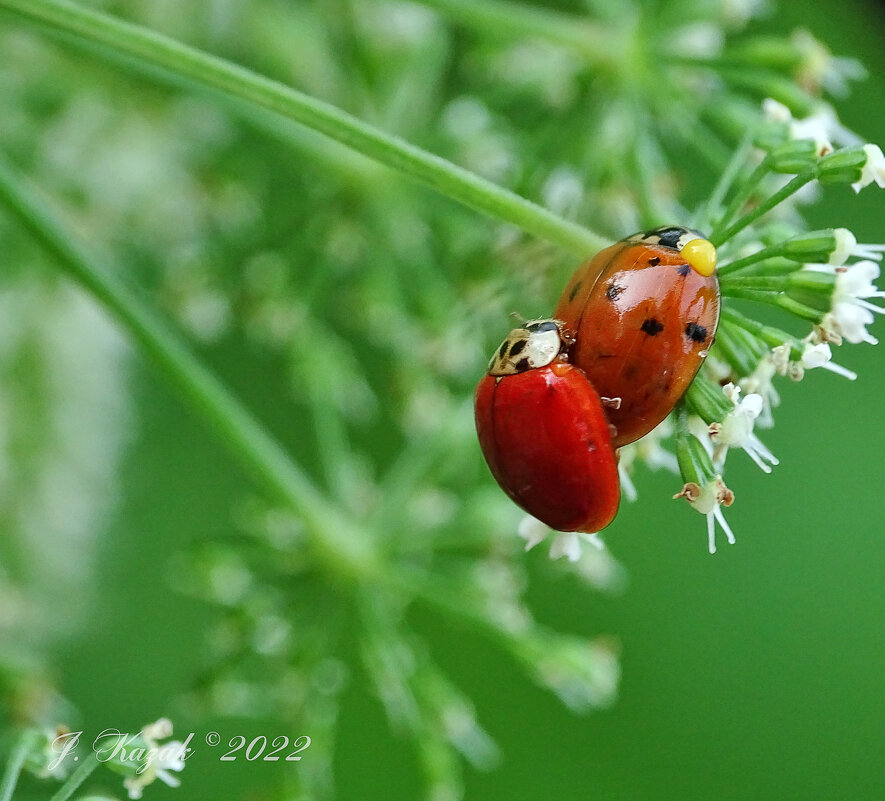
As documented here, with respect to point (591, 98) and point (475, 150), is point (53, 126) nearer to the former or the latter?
point (475, 150)

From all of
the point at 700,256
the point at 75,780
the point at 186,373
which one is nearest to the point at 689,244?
the point at 700,256

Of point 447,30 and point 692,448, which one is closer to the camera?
point 692,448

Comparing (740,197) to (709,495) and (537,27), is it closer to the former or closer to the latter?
(709,495)

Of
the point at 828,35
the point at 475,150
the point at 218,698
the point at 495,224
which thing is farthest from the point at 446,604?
the point at 828,35

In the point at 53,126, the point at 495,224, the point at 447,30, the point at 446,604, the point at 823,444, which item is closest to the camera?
the point at 446,604

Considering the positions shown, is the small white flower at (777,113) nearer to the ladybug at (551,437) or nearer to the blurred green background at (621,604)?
the ladybug at (551,437)

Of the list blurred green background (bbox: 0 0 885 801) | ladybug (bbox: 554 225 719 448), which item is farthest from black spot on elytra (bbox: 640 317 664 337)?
blurred green background (bbox: 0 0 885 801)
